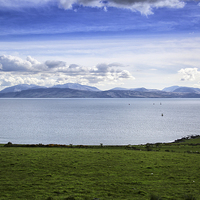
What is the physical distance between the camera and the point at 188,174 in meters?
17.9

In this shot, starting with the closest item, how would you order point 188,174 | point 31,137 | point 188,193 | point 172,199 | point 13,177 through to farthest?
point 172,199, point 188,193, point 13,177, point 188,174, point 31,137

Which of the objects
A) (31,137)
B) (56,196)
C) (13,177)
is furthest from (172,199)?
(31,137)

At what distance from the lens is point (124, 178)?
1677 cm

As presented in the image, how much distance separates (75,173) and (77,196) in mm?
5365

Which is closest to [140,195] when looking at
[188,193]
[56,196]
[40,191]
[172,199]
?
[172,199]

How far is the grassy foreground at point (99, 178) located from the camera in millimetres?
13273

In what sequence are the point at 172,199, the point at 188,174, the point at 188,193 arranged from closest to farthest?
1. the point at 172,199
2. the point at 188,193
3. the point at 188,174

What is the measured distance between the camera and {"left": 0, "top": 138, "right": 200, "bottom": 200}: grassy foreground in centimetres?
1327

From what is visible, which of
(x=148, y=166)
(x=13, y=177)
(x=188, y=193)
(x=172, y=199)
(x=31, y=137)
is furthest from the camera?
(x=31, y=137)

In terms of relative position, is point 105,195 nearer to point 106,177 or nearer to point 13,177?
point 106,177

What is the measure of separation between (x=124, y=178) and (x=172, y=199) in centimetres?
488

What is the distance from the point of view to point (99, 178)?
55.1ft

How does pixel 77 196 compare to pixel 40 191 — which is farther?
pixel 40 191

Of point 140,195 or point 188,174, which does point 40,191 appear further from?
point 188,174
